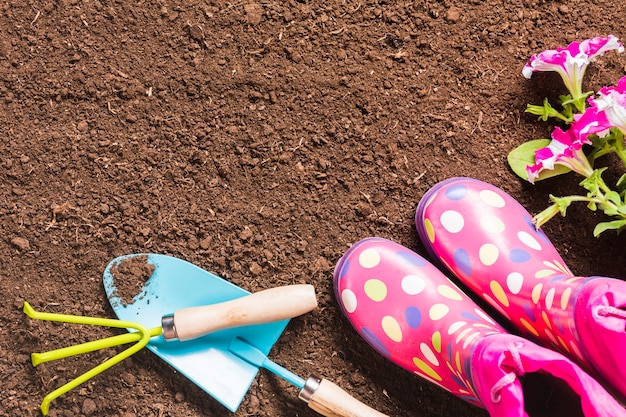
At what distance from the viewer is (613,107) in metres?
1.12

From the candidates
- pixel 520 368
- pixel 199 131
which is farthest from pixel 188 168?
pixel 520 368

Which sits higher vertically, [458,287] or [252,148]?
[252,148]

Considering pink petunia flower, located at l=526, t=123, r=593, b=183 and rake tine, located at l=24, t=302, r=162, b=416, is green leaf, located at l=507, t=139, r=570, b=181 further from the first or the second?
rake tine, located at l=24, t=302, r=162, b=416

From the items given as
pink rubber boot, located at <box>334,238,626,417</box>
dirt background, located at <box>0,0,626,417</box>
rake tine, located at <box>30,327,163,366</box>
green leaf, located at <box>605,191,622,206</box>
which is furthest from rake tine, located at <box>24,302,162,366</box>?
green leaf, located at <box>605,191,622,206</box>

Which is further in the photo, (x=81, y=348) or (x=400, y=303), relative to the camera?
(x=400, y=303)

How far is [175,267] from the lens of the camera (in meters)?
1.25

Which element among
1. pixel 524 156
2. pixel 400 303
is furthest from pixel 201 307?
pixel 524 156

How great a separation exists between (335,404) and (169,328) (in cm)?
36

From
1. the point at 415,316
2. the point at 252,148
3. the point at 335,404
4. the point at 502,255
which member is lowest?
the point at 335,404

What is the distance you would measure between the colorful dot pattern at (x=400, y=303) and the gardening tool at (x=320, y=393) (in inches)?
4.9

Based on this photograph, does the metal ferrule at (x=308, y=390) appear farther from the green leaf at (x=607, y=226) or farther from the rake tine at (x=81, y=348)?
the green leaf at (x=607, y=226)

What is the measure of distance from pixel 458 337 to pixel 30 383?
894 millimetres

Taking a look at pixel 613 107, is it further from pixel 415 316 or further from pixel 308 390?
pixel 308 390

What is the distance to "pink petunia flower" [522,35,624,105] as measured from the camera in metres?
1.18
